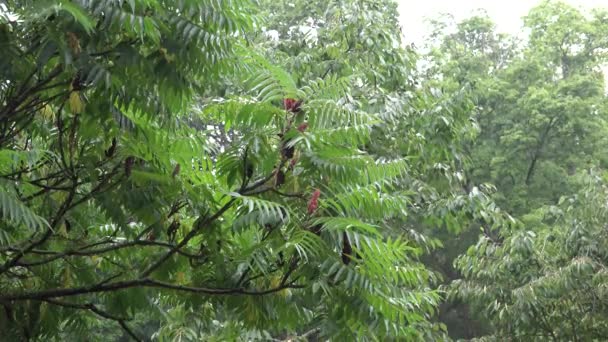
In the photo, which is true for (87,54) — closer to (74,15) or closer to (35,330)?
(74,15)

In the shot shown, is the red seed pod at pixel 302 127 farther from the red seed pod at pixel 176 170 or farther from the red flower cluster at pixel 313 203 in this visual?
the red seed pod at pixel 176 170

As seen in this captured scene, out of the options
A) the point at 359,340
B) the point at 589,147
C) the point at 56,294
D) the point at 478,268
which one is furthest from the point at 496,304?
the point at 589,147

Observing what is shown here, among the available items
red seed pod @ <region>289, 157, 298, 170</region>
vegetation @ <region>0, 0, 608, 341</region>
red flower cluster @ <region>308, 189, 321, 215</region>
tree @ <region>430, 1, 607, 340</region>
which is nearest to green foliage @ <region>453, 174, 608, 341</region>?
tree @ <region>430, 1, 607, 340</region>

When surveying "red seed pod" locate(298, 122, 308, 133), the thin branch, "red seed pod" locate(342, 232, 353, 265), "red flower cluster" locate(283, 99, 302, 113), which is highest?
"red flower cluster" locate(283, 99, 302, 113)

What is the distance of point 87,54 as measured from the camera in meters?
3.21

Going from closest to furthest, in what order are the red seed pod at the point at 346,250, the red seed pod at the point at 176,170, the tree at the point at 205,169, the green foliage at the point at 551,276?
the tree at the point at 205,169 < the red seed pod at the point at 346,250 < the red seed pod at the point at 176,170 < the green foliage at the point at 551,276

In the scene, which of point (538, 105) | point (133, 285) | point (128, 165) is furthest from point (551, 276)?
point (538, 105)

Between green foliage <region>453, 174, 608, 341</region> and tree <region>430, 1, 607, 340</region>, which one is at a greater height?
tree <region>430, 1, 607, 340</region>

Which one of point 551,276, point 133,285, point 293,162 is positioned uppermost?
point 293,162

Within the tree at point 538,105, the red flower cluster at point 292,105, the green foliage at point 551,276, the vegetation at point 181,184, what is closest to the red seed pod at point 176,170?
the vegetation at point 181,184

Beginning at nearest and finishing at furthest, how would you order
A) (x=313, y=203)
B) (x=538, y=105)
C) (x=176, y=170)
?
(x=313, y=203) → (x=176, y=170) → (x=538, y=105)

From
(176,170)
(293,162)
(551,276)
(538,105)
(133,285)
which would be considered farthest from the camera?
(538,105)

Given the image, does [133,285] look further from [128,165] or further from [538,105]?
[538,105]

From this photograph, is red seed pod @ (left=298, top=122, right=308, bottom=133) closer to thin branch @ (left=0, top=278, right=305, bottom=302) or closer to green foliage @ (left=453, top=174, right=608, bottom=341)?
thin branch @ (left=0, top=278, right=305, bottom=302)
